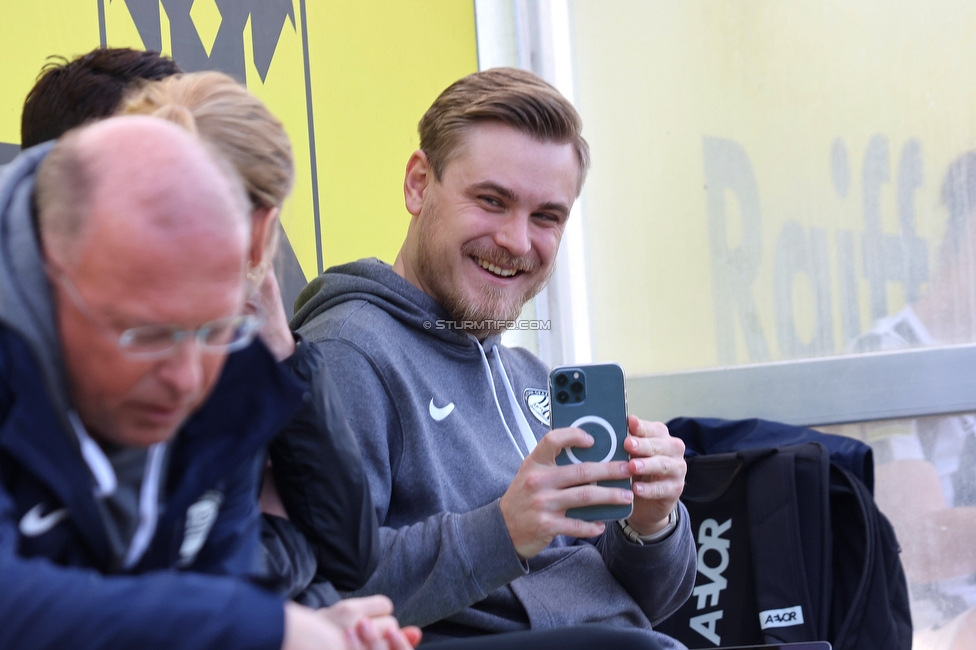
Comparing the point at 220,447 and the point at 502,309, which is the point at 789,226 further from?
the point at 220,447

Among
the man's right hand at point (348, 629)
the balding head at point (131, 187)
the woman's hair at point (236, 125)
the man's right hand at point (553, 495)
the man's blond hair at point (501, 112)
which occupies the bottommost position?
the man's right hand at point (553, 495)

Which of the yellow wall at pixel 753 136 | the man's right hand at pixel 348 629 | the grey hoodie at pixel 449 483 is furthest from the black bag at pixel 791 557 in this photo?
the man's right hand at pixel 348 629

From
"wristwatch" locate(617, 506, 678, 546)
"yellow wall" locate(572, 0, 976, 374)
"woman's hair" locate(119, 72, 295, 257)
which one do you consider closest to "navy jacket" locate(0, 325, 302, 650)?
"woman's hair" locate(119, 72, 295, 257)

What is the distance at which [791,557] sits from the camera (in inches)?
61.6

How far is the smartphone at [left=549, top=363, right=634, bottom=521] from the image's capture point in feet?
3.23

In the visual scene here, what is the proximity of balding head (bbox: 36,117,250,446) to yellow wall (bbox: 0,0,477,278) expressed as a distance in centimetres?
95

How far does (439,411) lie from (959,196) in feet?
5.14

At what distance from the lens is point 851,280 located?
2.16m

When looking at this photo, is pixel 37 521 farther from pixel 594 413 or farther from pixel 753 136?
pixel 753 136

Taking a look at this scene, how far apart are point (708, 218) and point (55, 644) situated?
2.09 meters

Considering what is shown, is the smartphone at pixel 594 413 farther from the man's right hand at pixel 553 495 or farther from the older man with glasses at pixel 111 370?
the older man with glasses at pixel 111 370

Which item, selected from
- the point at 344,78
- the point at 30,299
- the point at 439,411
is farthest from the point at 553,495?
the point at 344,78

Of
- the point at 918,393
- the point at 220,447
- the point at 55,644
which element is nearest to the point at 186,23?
the point at 220,447

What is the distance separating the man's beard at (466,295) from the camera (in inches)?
48.9
